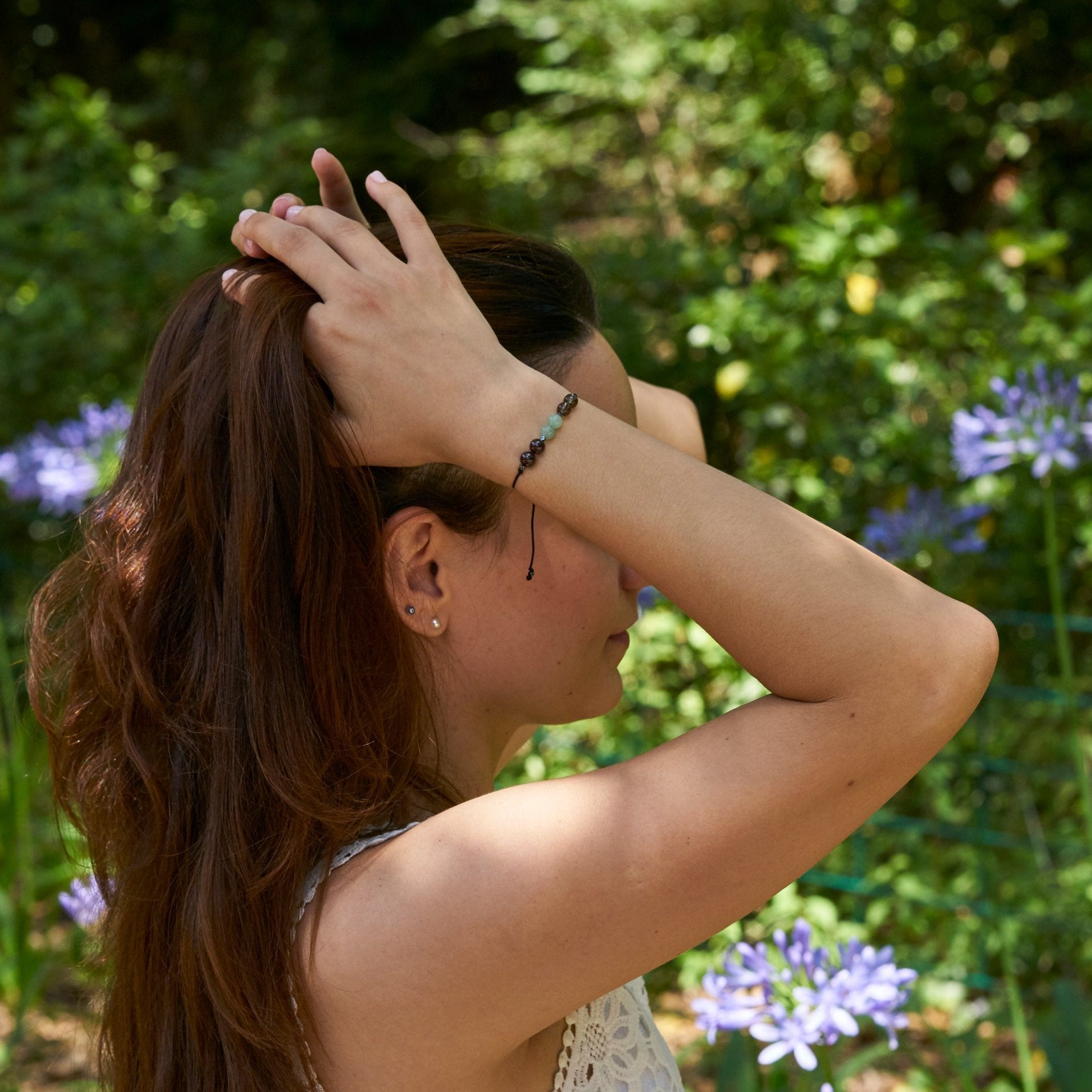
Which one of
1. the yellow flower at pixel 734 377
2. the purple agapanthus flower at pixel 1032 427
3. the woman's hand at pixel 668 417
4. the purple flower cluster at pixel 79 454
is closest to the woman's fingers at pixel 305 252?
the woman's hand at pixel 668 417

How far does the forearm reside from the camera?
0.96 m

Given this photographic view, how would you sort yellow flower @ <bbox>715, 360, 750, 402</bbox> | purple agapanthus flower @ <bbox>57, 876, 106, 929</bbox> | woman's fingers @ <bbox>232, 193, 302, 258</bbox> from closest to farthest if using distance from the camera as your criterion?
woman's fingers @ <bbox>232, 193, 302, 258</bbox>
purple agapanthus flower @ <bbox>57, 876, 106, 929</bbox>
yellow flower @ <bbox>715, 360, 750, 402</bbox>

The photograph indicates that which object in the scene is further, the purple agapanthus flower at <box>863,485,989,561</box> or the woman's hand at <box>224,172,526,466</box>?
the purple agapanthus flower at <box>863,485,989,561</box>

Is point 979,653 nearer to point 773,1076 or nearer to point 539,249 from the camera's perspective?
point 539,249

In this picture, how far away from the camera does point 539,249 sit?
4.13 feet

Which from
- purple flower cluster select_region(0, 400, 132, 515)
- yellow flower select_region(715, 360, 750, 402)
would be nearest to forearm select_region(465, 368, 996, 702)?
purple flower cluster select_region(0, 400, 132, 515)

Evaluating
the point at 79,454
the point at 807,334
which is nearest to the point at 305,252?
the point at 79,454

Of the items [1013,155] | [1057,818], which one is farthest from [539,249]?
[1013,155]

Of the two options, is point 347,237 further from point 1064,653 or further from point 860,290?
point 860,290

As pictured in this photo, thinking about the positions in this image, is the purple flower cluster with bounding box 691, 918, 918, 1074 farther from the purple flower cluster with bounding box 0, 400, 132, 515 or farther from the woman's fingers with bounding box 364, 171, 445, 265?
the purple flower cluster with bounding box 0, 400, 132, 515

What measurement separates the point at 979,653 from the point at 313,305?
0.64 meters

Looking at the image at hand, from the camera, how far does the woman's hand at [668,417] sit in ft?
5.27

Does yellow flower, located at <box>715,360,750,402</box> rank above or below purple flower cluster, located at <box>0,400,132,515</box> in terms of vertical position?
below

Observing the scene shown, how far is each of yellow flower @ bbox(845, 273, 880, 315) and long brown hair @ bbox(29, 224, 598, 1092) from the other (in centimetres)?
193
